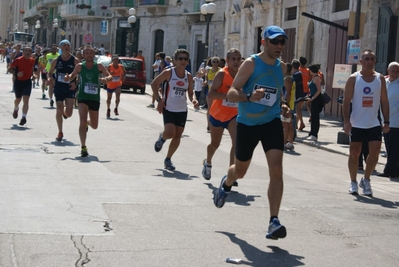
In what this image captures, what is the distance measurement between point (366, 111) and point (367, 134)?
289 millimetres

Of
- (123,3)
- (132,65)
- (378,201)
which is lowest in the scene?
(378,201)

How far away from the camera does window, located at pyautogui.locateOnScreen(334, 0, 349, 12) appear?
A: 2678 cm

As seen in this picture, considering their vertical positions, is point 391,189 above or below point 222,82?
below

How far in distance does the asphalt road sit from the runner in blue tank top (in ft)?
2.19

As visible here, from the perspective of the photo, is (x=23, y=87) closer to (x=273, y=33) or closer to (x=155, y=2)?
(x=273, y=33)

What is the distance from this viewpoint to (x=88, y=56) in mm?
13211

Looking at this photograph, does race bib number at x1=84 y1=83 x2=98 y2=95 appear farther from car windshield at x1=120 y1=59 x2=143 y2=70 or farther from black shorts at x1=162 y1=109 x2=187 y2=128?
car windshield at x1=120 y1=59 x2=143 y2=70

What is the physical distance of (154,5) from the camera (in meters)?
52.0

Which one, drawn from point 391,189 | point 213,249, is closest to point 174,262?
point 213,249

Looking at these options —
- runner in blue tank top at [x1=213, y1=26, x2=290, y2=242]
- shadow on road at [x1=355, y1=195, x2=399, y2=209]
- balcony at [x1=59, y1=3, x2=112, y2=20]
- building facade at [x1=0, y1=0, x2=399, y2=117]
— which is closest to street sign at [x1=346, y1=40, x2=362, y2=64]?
building facade at [x1=0, y1=0, x2=399, y2=117]

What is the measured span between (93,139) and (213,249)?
9103 millimetres

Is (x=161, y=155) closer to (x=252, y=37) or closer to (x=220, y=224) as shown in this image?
(x=220, y=224)

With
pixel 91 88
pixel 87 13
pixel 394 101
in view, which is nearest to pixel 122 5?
pixel 87 13

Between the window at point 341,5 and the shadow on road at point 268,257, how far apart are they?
824 inches
